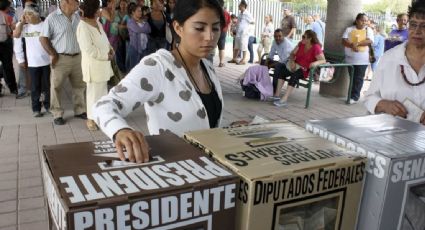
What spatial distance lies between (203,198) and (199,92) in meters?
0.81

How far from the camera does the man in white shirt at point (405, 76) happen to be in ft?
6.39

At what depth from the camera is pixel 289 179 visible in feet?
3.04

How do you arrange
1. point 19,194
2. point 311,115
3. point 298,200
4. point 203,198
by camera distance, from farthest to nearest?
point 311,115 → point 19,194 → point 298,200 → point 203,198

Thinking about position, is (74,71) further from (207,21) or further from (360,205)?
(360,205)

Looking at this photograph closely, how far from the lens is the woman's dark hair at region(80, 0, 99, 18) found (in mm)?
4500

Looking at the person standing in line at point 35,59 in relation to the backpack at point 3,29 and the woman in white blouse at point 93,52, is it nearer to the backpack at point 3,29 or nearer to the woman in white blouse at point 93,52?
the woman in white blouse at point 93,52

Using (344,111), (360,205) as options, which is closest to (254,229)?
(360,205)

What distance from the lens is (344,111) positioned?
6.43 m

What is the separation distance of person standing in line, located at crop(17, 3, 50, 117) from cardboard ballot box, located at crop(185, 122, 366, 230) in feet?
15.3

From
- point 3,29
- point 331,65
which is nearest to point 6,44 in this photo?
point 3,29

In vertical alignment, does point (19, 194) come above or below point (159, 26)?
below

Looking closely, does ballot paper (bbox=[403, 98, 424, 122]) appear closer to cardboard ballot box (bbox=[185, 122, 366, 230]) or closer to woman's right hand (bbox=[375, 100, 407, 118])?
woman's right hand (bbox=[375, 100, 407, 118])

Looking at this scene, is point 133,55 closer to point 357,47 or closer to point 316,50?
point 316,50

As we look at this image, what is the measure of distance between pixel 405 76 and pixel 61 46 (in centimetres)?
408
